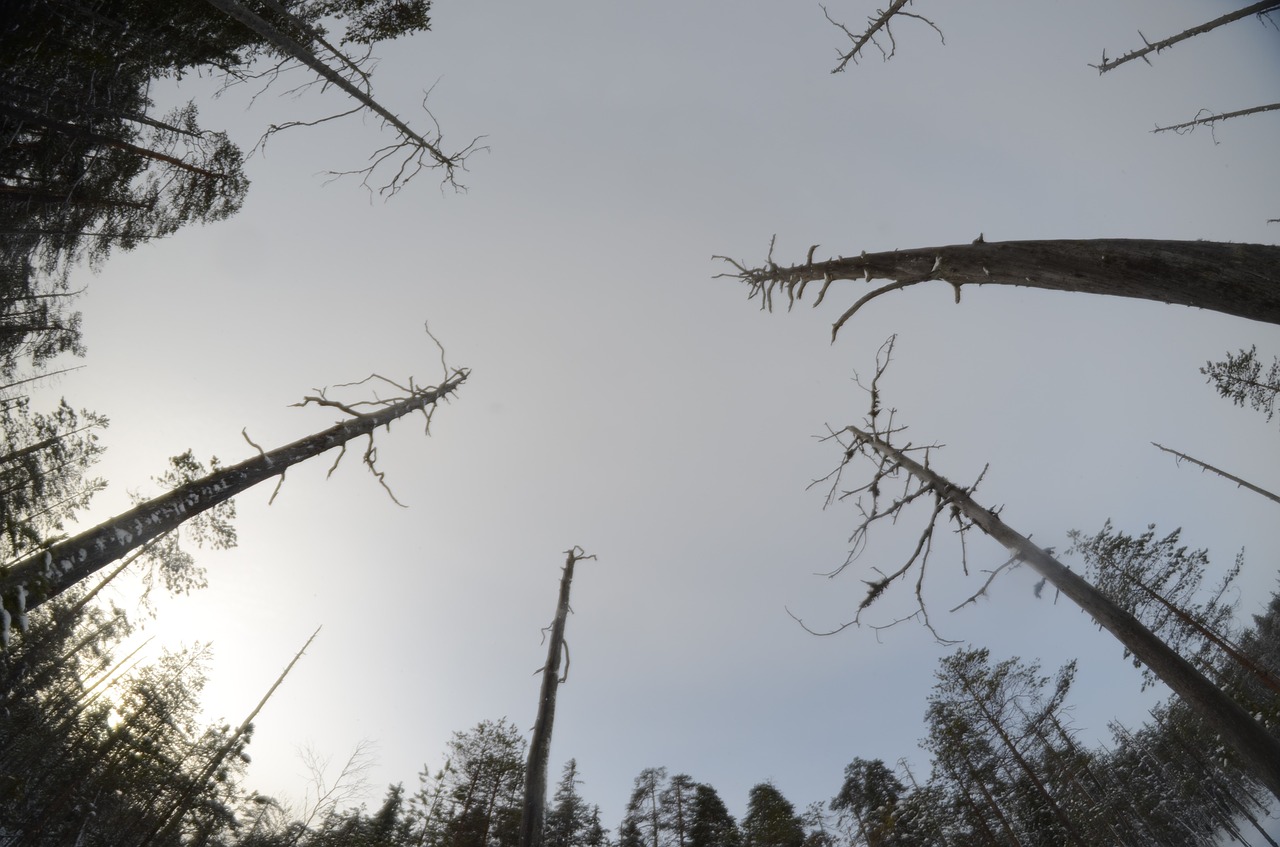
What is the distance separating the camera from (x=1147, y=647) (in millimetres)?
4742

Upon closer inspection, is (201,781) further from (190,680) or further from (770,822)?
(770,822)

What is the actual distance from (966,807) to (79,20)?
33701 millimetres

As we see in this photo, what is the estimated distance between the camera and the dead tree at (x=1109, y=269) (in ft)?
8.07

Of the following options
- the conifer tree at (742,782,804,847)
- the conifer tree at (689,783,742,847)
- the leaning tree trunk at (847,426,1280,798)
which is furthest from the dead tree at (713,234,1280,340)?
the conifer tree at (689,783,742,847)

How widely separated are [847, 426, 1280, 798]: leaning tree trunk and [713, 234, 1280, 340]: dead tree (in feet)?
10.4

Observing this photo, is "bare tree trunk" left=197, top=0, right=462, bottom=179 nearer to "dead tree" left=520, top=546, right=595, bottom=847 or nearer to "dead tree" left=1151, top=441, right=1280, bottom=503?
"dead tree" left=520, top=546, right=595, bottom=847

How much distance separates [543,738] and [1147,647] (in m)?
6.45

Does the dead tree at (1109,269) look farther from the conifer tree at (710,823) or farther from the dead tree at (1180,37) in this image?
the conifer tree at (710,823)

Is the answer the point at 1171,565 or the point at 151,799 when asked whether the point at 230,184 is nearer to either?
the point at 151,799

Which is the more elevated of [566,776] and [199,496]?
[566,776]

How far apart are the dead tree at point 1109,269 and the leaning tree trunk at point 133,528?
583 centimetres

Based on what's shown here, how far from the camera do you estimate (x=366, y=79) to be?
682 cm

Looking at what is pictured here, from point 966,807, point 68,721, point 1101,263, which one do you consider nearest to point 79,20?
point 1101,263

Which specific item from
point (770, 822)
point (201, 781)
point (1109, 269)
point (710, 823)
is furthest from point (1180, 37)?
point (201, 781)
